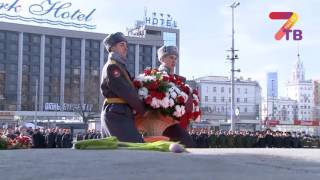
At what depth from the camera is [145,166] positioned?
4.43m

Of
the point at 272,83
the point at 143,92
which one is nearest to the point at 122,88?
the point at 143,92

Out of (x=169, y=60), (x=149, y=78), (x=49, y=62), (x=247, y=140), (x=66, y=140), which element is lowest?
(x=247, y=140)

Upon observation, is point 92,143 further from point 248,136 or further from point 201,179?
point 248,136

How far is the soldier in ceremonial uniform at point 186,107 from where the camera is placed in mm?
8163

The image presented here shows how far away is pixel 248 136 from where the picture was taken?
3503cm

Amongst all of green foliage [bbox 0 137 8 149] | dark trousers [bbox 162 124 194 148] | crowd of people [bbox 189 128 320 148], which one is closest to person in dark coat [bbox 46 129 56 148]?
crowd of people [bbox 189 128 320 148]

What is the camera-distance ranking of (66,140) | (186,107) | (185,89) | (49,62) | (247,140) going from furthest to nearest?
(49,62), (247,140), (66,140), (185,89), (186,107)

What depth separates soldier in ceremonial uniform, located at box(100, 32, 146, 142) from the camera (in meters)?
7.40

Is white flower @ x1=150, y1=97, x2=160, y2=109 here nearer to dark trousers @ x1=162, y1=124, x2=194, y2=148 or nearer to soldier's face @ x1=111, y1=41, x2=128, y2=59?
dark trousers @ x1=162, y1=124, x2=194, y2=148

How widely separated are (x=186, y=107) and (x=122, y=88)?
1.08 metres

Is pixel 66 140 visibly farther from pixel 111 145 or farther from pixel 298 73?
pixel 298 73

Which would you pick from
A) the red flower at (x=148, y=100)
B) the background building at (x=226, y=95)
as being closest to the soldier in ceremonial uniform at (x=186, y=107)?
the red flower at (x=148, y=100)

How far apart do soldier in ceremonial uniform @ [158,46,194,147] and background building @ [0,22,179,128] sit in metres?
85.3

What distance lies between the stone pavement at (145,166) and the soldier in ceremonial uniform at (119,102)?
2101 millimetres
